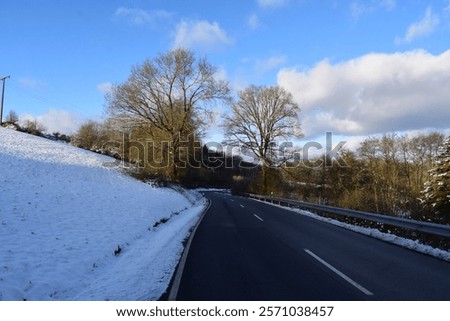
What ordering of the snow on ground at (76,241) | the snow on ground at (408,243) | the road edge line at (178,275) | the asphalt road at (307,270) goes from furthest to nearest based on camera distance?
the snow on ground at (408,243) → the snow on ground at (76,241) → the asphalt road at (307,270) → the road edge line at (178,275)

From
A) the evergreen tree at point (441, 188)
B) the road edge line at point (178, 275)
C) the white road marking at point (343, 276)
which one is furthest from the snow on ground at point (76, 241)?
the evergreen tree at point (441, 188)

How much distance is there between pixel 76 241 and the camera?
31.3 ft

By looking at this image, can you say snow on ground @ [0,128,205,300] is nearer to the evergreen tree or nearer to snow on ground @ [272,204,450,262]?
snow on ground @ [272,204,450,262]

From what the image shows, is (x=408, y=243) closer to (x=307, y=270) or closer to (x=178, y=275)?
(x=307, y=270)

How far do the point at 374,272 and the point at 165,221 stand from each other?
437 inches

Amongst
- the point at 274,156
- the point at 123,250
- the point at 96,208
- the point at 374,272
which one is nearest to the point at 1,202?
the point at 96,208

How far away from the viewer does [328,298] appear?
5.66m

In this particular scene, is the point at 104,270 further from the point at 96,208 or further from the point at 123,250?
the point at 96,208

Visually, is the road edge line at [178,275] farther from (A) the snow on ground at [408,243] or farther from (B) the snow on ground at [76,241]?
(A) the snow on ground at [408,243]

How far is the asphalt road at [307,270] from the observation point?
592 cm

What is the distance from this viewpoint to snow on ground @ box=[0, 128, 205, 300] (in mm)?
6457

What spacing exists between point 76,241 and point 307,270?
5.97 meters

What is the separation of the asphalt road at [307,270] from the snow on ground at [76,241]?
81 cm

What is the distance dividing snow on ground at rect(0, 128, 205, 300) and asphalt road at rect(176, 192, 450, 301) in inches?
32.0
